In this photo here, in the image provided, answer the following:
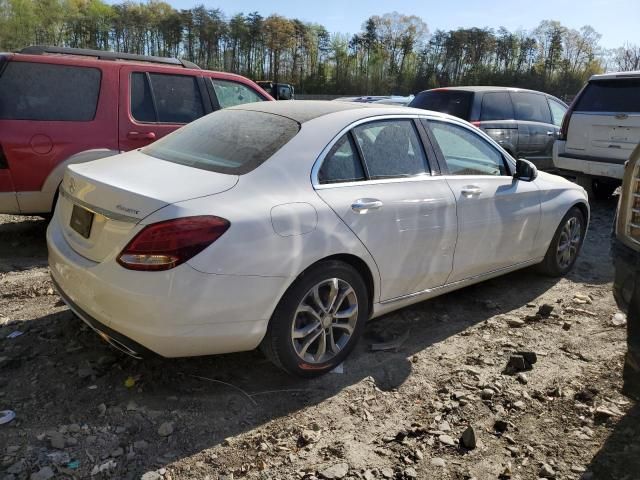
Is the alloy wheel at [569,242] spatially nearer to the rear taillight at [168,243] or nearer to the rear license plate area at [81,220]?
the rear taillight at [168,243]

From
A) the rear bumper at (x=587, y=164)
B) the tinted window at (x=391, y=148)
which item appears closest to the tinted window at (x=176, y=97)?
the tinted window at (x=391, y=148)

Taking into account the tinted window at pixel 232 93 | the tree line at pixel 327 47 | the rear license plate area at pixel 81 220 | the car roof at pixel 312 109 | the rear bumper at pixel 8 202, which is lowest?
the rear bumper at pixel 8 202

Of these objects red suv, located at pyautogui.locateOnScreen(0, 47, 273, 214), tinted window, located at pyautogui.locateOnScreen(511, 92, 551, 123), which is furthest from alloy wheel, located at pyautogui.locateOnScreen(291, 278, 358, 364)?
tinted window, located at pyautogui.locateOnScreen(511, 92, 551, 123)

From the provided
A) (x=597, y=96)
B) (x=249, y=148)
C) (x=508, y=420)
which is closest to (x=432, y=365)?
(x=508, y=420)

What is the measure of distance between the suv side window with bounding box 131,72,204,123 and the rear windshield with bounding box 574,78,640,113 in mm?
5408

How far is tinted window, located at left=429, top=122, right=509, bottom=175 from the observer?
4070 millimetres

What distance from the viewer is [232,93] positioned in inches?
259

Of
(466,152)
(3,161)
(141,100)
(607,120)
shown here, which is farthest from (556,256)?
(3,161)

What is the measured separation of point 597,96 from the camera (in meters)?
7.84

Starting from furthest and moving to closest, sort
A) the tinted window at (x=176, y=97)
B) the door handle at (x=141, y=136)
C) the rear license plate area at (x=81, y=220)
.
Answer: the tinted window at (x=176, y=97), the door handle at (x=141, y=136), the rear license plate area at (x=81, y=220)

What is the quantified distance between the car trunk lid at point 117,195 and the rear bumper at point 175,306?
0.43 feet

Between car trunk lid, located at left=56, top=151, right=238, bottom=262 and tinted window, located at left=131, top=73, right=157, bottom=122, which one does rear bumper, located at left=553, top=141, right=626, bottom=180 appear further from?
car trunk lid, located at left=56, top=151, right=238, bottom=262

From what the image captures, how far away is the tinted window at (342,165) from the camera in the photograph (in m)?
3.28

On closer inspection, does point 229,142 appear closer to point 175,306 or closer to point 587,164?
point 175,306
